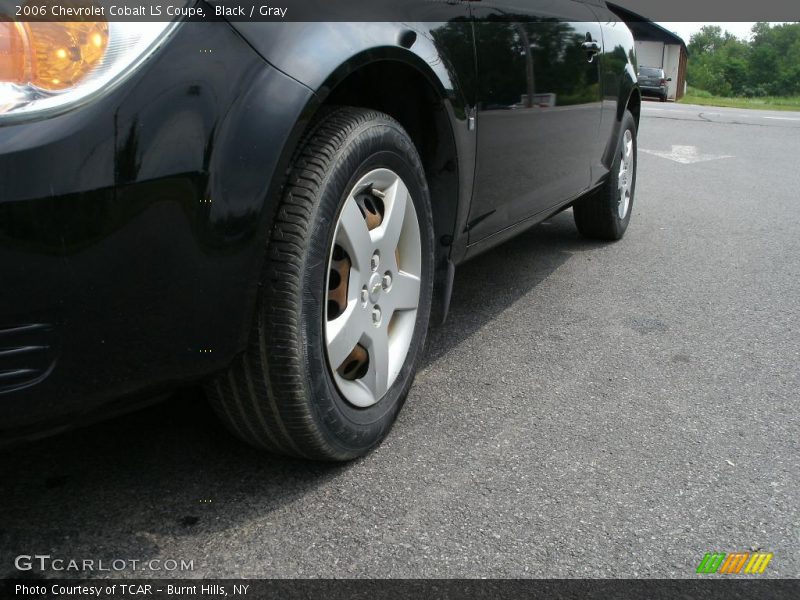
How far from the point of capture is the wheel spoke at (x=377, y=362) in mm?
2264

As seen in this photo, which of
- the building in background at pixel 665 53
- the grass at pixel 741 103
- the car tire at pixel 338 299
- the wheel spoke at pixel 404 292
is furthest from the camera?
the building in background at pixel 665 53

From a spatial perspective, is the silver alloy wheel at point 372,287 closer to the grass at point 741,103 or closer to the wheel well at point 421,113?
the wheel well at point 421,113

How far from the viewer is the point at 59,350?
1542mm

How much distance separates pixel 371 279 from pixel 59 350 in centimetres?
87

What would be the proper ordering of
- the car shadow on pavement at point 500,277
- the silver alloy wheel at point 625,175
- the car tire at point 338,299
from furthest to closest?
the silver alloy wheel at point 625,175, the car shadow on pavement at point 500,277, the car tire at point 338,299

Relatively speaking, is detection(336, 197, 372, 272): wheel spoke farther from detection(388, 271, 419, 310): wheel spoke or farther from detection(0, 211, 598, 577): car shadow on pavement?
detection(0, 211, 598, 577): car shadow on pavement

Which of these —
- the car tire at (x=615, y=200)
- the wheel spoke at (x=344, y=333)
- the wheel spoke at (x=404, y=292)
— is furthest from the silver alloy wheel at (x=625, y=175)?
the wheel spoke at (x=344, y=333)

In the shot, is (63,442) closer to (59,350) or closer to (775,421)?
(59,350)

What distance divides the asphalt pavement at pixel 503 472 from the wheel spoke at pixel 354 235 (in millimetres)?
556

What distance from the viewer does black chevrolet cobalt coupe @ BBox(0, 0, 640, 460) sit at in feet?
4.87

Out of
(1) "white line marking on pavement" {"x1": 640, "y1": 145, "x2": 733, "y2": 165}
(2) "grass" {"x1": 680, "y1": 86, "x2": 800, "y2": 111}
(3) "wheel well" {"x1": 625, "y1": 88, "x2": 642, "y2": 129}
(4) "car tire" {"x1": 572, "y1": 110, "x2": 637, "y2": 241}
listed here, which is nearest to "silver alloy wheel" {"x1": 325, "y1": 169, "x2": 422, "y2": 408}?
(4) "car tire" {"x1": 572, "y1": 110, "x2": 637, "y2": 241}

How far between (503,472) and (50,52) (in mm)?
1443

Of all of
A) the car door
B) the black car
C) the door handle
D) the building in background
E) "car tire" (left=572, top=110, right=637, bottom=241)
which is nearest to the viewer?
the car door

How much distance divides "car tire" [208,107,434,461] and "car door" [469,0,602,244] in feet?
1.46
